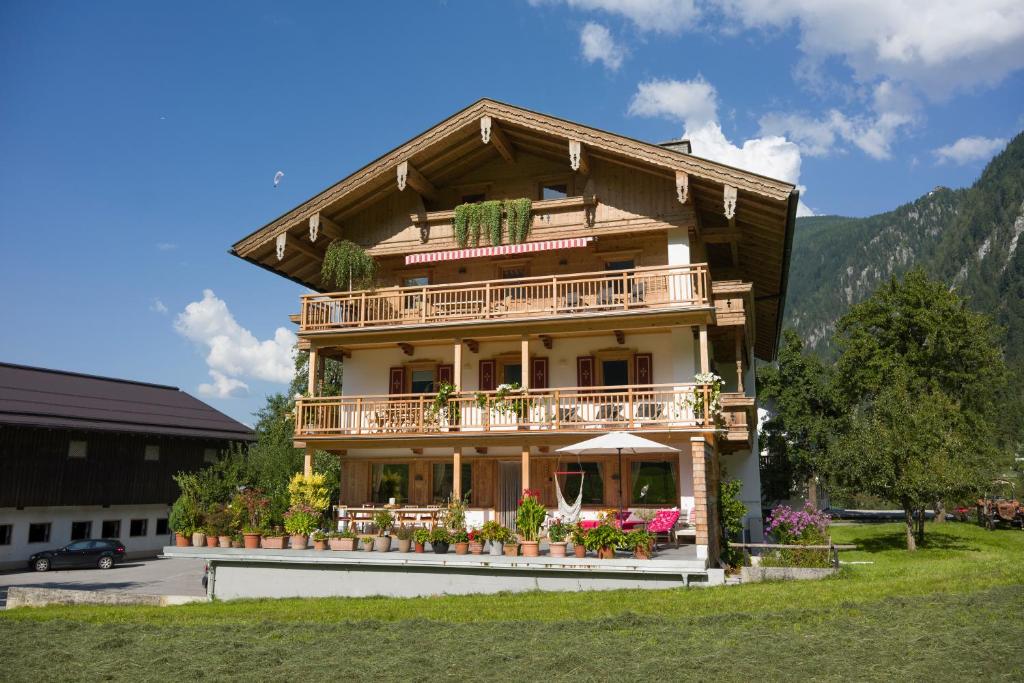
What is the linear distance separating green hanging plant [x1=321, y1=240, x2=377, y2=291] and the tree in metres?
26.5

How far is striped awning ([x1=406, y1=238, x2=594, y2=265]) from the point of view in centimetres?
2152

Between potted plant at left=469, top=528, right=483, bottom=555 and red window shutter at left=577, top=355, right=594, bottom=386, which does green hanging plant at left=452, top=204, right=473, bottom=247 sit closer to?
red window shutter at left=577, top=355, right=594, bottom=386

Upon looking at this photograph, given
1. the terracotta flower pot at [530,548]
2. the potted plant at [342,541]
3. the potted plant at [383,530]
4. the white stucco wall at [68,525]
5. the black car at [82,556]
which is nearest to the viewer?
the terracotta flower pot at [530,548]

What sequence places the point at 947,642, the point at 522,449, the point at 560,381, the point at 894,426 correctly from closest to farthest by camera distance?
the point at 947,642 → the point at 522,449 → the point at 560,381 → the point at 894,426

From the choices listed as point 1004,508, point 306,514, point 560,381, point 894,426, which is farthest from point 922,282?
point 306,514

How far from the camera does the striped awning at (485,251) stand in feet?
70.6

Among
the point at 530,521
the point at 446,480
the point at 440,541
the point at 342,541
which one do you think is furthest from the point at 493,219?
the point at 342,541

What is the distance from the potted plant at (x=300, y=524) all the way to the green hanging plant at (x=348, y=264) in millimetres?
7147

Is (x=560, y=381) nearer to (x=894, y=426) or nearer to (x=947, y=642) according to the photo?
(x=894, y=426)

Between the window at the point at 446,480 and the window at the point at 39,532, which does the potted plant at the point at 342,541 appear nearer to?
the window at the point at 446,480

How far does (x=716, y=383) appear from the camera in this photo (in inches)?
725

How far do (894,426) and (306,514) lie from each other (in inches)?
716

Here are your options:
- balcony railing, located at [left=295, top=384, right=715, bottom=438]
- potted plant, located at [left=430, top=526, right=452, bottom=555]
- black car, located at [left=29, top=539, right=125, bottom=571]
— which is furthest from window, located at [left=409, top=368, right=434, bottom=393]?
black car, located at [left=29, top=539, right=125, bottom=571]

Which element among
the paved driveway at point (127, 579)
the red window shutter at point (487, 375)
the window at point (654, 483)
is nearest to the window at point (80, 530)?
the paved driveway at point (127, 579)
